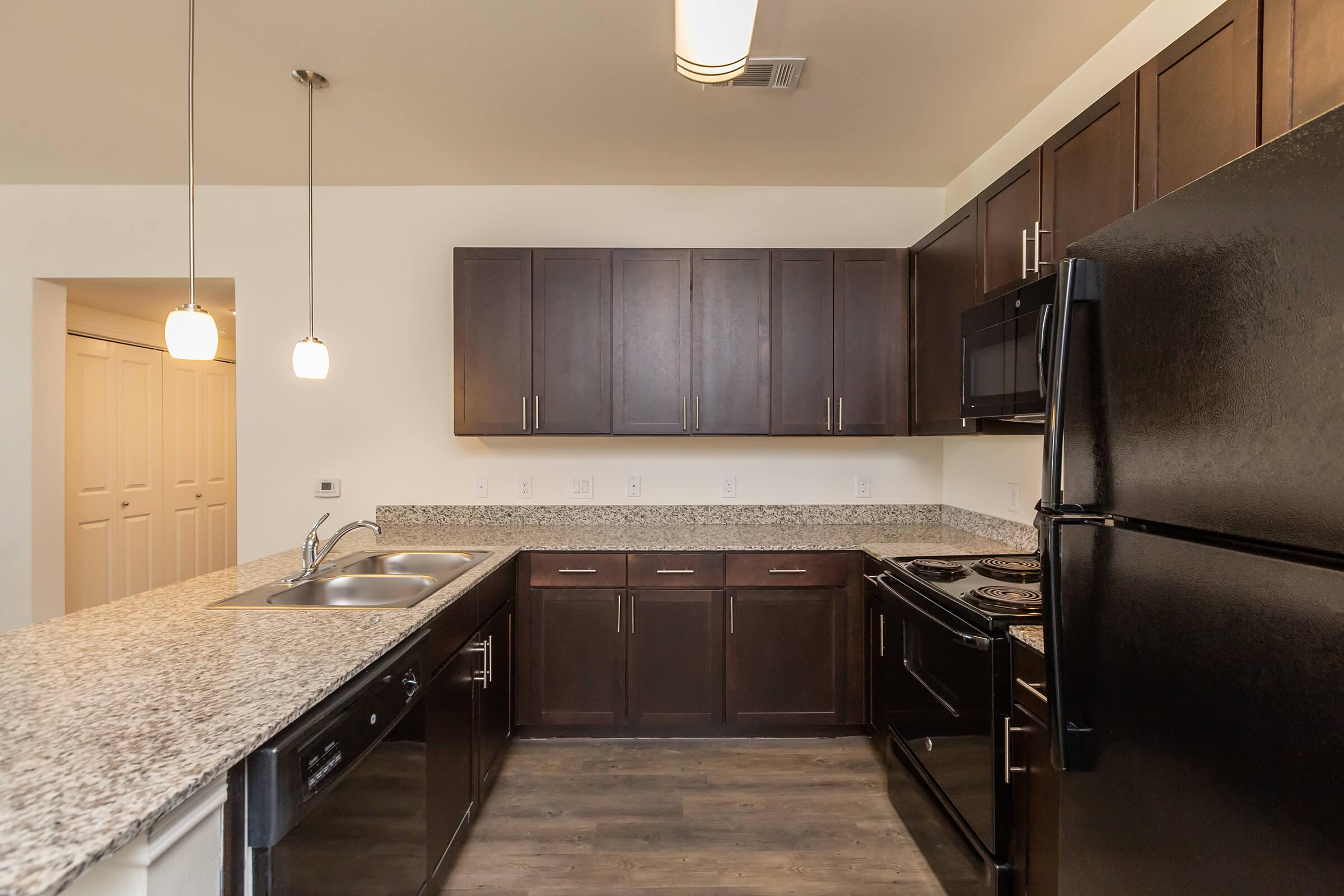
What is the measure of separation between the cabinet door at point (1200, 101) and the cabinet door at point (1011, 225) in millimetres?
433

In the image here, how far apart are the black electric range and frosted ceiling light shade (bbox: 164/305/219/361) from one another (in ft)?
6.78

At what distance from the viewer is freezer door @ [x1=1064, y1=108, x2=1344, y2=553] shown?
548 millimetres

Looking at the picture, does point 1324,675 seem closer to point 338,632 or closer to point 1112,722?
point 1112,722

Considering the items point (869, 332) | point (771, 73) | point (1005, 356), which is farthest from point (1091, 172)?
point (869, 332)

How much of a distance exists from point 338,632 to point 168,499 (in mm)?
4306

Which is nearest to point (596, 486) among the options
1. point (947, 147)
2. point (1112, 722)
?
point (947, 147)

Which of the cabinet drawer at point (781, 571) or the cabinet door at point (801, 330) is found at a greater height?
the cabinet door at point (801, 330)

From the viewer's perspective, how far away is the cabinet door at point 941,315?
2352 mm

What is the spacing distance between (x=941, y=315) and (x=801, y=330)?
0.61 meters

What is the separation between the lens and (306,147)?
2750 millimetres

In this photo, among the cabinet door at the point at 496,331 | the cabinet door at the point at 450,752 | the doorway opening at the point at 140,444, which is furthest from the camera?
the doorway opening at the point at 140,444

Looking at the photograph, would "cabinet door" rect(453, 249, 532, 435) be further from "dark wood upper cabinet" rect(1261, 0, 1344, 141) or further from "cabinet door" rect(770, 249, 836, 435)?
"dark wood upper cabinet" rect(1261, 0, 1344, 141)

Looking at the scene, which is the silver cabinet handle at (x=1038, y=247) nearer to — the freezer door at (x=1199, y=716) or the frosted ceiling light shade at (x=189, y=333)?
the freezer door at (x=1199, y=716)

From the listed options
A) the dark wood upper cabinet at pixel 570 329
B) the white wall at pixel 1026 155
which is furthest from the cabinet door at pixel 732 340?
the white wall at pixel 1026 155
